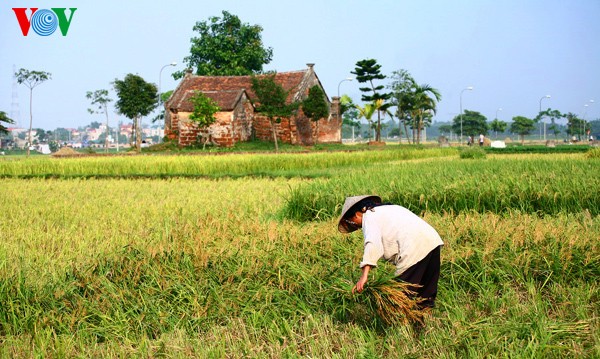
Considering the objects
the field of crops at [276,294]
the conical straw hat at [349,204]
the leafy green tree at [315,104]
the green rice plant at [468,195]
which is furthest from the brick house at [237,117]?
the conical straw hat at [349,204]

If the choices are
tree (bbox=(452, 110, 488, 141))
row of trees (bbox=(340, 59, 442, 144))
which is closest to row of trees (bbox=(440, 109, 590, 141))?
tree (bbox=(452, 110, 488, 141))

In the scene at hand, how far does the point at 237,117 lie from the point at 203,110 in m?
3.13

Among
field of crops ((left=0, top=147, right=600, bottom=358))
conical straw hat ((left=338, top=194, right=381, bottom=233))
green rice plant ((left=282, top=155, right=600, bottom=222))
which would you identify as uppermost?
conical straw hat ((left=338, top=194, right=381, bottom=233))

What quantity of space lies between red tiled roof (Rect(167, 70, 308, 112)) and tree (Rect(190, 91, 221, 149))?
1466 mm

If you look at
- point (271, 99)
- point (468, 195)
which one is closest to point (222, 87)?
point (271, 99)

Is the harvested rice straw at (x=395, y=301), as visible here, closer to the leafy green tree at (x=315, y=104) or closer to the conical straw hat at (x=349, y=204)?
the conical straw hat at (x=349, y=204)

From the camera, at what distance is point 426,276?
15.1 feet

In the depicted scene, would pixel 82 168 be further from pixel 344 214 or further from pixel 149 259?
pixel 344 214

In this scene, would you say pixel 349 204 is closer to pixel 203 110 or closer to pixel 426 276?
pixel 426 276

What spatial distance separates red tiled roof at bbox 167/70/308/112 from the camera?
40562 mm

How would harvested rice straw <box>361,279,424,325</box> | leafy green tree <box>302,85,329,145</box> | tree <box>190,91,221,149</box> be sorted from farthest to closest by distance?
leafy green tree <box>302,85,329,145</box>, tree <box>190,91,221,149</box>, harvested rice straw <box>361,279,424,325</box>

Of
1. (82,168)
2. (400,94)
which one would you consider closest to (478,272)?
(82,168)

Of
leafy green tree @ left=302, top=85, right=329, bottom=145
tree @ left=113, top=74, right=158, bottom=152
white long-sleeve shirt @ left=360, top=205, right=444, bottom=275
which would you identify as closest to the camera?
white long-sleeve shirt @ left=360, top=205, right=444, bottom=275

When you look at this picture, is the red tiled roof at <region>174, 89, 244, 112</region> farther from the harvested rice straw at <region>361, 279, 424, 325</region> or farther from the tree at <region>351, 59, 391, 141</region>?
the harvested rice straw at <region>361, 279, 424, 325</region>
